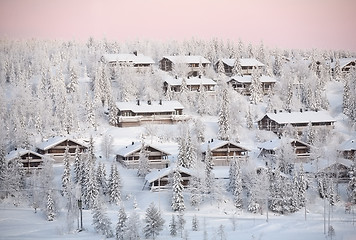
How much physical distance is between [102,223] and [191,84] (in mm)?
51394

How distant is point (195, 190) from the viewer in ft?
165

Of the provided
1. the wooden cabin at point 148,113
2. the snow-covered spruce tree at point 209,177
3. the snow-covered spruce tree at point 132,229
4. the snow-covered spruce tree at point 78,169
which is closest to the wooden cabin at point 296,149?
the snow-covered spruce tree at point 209,177

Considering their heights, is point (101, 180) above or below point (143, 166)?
below

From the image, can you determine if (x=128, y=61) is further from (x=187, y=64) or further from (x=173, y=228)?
(x=173, y=228)

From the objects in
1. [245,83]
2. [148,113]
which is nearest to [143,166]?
[148,113]

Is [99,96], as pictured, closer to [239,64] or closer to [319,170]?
[239,64]

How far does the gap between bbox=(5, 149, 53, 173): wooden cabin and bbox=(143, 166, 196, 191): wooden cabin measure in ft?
38.5

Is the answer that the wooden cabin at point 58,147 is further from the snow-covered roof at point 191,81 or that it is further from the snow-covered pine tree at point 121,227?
the snow-covered roof at point 191,81

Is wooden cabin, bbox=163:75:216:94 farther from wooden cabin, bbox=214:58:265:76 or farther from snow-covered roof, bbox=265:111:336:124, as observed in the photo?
snow-covered roof, bbox=265:111:336:124

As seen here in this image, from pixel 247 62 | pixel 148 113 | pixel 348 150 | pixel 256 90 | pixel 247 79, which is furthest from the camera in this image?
pixel 247 62

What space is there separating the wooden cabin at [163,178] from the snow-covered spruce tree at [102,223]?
10935 millimetres

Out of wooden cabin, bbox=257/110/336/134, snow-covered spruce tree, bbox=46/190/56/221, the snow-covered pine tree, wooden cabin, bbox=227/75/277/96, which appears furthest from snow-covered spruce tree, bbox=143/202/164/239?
wooden cabin, bbox=227/75/277/96

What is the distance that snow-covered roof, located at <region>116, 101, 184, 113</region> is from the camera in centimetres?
7569

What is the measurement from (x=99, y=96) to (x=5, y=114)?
589 inches
